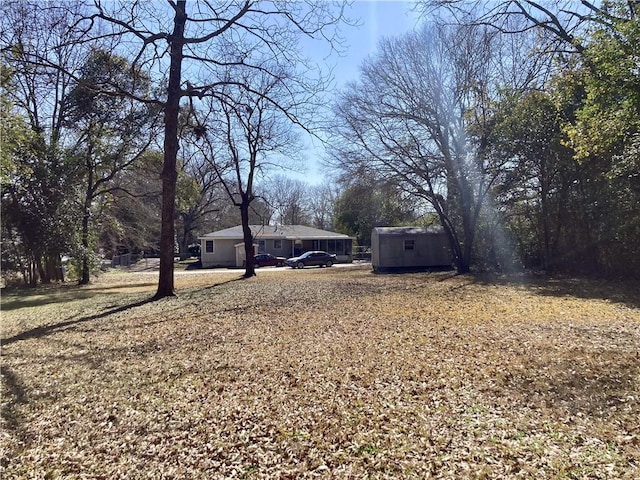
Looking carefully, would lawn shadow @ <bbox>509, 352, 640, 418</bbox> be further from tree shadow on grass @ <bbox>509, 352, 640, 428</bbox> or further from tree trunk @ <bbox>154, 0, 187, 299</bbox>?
tree trunk @ <bbox>154, 0, 187, 299</bbox>

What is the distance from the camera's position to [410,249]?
79.3ft

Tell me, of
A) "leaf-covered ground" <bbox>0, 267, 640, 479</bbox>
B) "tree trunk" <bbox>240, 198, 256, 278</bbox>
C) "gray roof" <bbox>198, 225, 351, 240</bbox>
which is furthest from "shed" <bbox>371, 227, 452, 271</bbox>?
"leaf-covered ground" <bbox>0, 267, 640, 479</bbox>

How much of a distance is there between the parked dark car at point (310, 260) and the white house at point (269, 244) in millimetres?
3886

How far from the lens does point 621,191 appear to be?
14391 mm

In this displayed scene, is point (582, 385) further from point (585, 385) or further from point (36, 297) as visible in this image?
point (36, 297)

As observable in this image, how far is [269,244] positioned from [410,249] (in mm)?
16287

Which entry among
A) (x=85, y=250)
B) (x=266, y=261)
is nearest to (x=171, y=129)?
(x=85, y=250)

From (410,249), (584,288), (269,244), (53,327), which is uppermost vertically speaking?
(269,244)

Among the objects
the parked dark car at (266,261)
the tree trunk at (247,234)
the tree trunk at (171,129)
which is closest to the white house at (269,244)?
the parked dark car at (266,261)

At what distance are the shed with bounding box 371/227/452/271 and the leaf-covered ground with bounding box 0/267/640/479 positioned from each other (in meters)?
15.7

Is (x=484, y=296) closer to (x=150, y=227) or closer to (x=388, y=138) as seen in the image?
(x=388, y=138)

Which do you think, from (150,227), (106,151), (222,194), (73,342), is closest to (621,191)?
(73,342)

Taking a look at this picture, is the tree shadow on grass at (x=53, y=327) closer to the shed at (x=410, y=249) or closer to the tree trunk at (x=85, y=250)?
the tree trunk at (x=85, y=250)

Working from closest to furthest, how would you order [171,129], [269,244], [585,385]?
[585,385], [171,129], [269,244]
